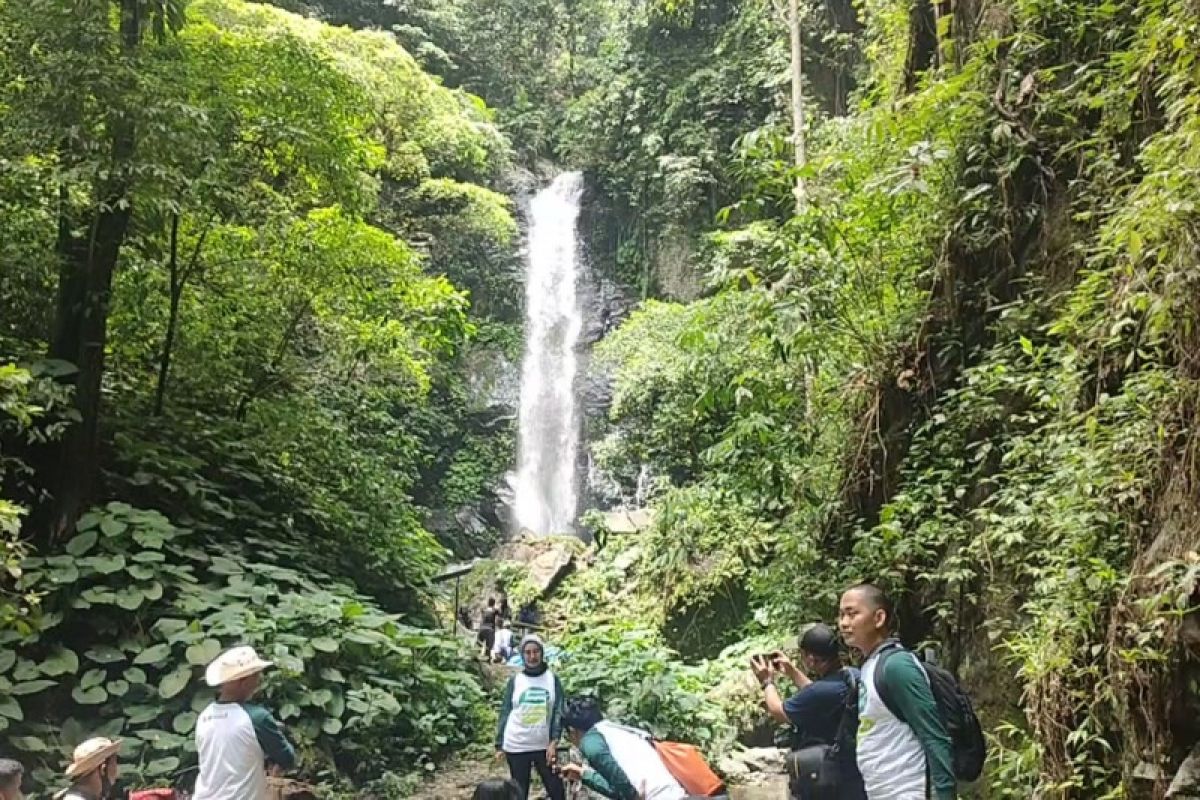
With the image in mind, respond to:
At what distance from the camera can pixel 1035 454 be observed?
4422 mm

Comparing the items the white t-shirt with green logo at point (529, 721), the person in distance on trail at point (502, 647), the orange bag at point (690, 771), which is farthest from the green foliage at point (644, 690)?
the orange bag at point (690, 771)

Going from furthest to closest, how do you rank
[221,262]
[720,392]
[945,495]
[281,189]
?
[281,189] < [221,262] < [720,392] < [945,495]

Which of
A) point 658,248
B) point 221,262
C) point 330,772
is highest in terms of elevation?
point 658,248

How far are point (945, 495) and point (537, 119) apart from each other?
24.8 metres

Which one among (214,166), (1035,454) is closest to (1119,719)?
(1035,454)

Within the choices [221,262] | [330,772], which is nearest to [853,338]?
[330,772]

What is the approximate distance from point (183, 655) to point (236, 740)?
3530 mm

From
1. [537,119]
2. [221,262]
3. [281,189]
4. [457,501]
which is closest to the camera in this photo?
[221,262]

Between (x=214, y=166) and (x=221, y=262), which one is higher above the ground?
(x=214, y=166)

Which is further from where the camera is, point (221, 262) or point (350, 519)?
point (350, 519)

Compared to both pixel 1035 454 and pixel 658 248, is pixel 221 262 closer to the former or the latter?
pixel 1035 454

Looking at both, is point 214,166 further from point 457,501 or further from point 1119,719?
point 457,501

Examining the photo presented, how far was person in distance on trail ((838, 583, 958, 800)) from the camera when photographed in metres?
2.61

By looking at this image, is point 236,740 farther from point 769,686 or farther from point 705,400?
point 705,400
